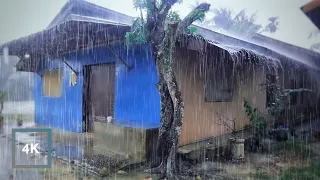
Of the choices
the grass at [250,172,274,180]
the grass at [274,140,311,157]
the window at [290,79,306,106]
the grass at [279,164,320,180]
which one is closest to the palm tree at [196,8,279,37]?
the window at [290,79,306,106]

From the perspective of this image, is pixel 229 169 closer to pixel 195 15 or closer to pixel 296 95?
pixel 195 15

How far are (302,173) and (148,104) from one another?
328 centimetres

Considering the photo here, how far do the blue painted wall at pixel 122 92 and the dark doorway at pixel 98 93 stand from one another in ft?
0.56

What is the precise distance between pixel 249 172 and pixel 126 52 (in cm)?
376

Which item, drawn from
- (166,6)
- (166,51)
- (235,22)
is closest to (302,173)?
(166,51)

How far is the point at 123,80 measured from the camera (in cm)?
680

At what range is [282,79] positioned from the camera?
450 inches

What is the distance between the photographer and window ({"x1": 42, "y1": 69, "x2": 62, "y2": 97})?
916cm

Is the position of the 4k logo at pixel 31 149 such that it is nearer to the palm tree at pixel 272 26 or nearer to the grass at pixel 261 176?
the grass at pixel 261 176

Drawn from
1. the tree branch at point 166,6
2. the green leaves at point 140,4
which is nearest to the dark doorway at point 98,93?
the green leaves at point 140,4

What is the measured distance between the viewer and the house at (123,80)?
556 cm

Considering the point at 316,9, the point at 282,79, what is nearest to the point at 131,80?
the point at 316,9

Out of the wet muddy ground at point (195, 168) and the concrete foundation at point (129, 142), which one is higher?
the concrete foundation at point (129, 142)

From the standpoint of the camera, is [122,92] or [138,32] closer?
[138,32]
